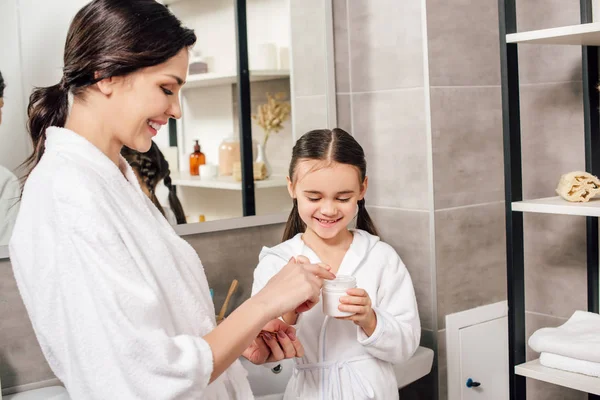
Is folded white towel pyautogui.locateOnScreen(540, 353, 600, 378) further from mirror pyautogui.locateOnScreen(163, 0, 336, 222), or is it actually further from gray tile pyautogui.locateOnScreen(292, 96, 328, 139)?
gray tile pyautogui.locateOnScreen(292, 96, 328, 139)

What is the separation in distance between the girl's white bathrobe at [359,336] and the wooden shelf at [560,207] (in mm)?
333

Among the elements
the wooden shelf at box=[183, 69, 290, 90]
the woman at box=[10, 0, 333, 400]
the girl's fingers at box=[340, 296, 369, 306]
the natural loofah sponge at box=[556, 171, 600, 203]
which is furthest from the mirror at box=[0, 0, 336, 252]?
the natural loofah sponge at box=[556, 171, 600, 203]

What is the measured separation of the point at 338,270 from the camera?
1.61m

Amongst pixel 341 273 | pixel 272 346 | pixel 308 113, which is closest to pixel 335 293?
pixel 272 346

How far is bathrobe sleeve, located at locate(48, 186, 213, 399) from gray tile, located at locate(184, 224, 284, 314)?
0.99m

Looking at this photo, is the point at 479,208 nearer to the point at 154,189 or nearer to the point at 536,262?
the point at 536,262

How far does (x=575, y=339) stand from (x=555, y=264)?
51 cm

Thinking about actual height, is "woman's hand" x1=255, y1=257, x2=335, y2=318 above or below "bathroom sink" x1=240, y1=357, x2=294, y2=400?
above

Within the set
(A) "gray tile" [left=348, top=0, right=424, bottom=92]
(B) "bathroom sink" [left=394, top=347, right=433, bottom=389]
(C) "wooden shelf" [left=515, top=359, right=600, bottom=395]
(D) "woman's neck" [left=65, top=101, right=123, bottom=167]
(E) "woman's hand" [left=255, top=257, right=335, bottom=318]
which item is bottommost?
(B) "bathroom sink" [left=394, top=347, right=433, bottom=389]

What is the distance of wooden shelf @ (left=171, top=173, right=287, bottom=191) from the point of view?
188 cm

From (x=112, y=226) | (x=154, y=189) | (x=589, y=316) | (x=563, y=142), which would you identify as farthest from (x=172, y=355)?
(x=563, y=142)

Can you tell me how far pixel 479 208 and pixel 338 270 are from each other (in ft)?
2.36

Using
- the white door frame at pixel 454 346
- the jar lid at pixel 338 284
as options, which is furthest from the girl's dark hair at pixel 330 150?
the white door frame at pixel 454 346

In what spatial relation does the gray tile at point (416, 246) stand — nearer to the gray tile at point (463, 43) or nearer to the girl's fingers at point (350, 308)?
the gray tile at point (463, 43)
